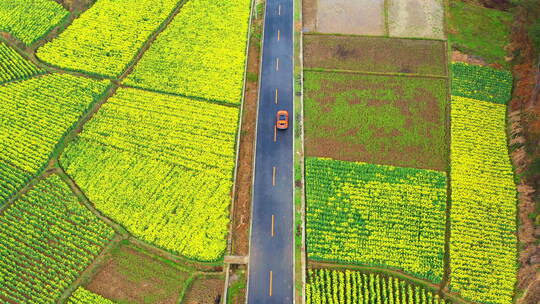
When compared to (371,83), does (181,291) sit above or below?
below

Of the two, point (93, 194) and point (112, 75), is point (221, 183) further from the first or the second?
point (112, 75)

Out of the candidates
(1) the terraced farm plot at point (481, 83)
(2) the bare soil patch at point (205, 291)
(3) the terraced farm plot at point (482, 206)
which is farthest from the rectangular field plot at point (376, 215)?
(1) the terraced farm plot at point (481, 83)

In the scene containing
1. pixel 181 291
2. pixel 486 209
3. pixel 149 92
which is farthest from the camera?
pixel 149 92

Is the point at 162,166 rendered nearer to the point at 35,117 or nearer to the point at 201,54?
the point at 35,117

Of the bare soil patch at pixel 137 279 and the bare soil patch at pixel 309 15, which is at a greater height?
the bare soil patch at pixel 309 15

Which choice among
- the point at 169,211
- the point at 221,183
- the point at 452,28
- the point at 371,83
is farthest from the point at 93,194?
the point at 452,28

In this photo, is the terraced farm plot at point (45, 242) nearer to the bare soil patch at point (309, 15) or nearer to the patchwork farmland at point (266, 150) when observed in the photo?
the patchwork farmland at point (266, 150)

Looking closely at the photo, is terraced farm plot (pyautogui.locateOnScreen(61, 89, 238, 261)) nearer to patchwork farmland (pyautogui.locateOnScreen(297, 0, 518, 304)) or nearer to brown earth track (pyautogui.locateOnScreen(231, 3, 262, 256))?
brown earth track (pyautogui.locateOnScreen(231, 3, 262, 256))
